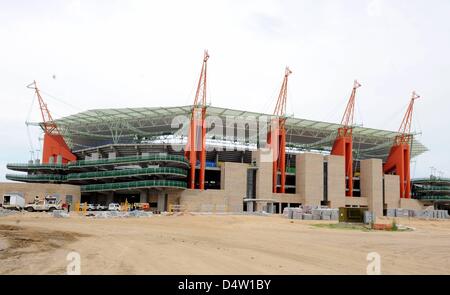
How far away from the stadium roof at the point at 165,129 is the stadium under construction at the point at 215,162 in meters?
0.25

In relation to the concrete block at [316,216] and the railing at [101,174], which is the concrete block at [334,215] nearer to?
the concrete block at [316,216]

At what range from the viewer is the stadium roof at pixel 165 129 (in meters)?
86.8

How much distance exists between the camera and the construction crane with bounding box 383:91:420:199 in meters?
107

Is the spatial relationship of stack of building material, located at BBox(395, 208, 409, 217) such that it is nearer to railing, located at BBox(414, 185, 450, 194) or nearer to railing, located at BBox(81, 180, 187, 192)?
railing, located at BBox(414, 185, 450, 194)

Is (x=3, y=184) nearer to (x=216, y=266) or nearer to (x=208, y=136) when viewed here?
(x=208, y=136)

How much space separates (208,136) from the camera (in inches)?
3898

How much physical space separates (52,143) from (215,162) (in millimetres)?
38865

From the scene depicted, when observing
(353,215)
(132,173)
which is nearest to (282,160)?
(132,173)

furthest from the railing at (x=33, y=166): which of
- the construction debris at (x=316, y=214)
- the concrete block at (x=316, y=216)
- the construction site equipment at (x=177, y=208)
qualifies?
the concrete block at (x=316, y=216)

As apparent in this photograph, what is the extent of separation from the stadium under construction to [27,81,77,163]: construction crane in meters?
0.23

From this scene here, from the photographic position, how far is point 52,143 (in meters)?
98.8

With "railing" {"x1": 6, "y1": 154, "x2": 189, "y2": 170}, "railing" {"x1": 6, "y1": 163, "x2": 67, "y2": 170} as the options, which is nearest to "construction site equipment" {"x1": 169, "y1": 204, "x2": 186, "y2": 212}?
"railing" {"x1": 6, "y1": 154, "x2": 189, "y2": 170}

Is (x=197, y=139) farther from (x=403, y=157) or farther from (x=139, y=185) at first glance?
(x=403, y=157)
